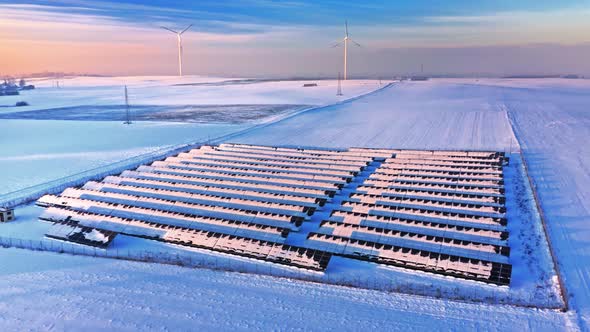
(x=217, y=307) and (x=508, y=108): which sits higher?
(x=508, y=108)

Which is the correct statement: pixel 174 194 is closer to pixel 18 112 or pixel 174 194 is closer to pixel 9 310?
pixel 9 310

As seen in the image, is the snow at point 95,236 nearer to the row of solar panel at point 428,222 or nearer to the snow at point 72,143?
the row of solar panel at point 428,222

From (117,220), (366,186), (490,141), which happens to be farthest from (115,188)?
(490,141)

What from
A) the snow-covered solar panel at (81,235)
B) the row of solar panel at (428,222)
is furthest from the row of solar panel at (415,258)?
the snow-covered solar panel at (81,235)

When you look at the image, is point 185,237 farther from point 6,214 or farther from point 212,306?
point 6,214

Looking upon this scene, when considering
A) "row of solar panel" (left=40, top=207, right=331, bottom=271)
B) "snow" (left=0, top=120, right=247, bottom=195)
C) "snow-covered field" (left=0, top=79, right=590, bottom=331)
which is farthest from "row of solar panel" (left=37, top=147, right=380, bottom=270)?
"snow" (left=0, top=120, right=247, bottom=195)
